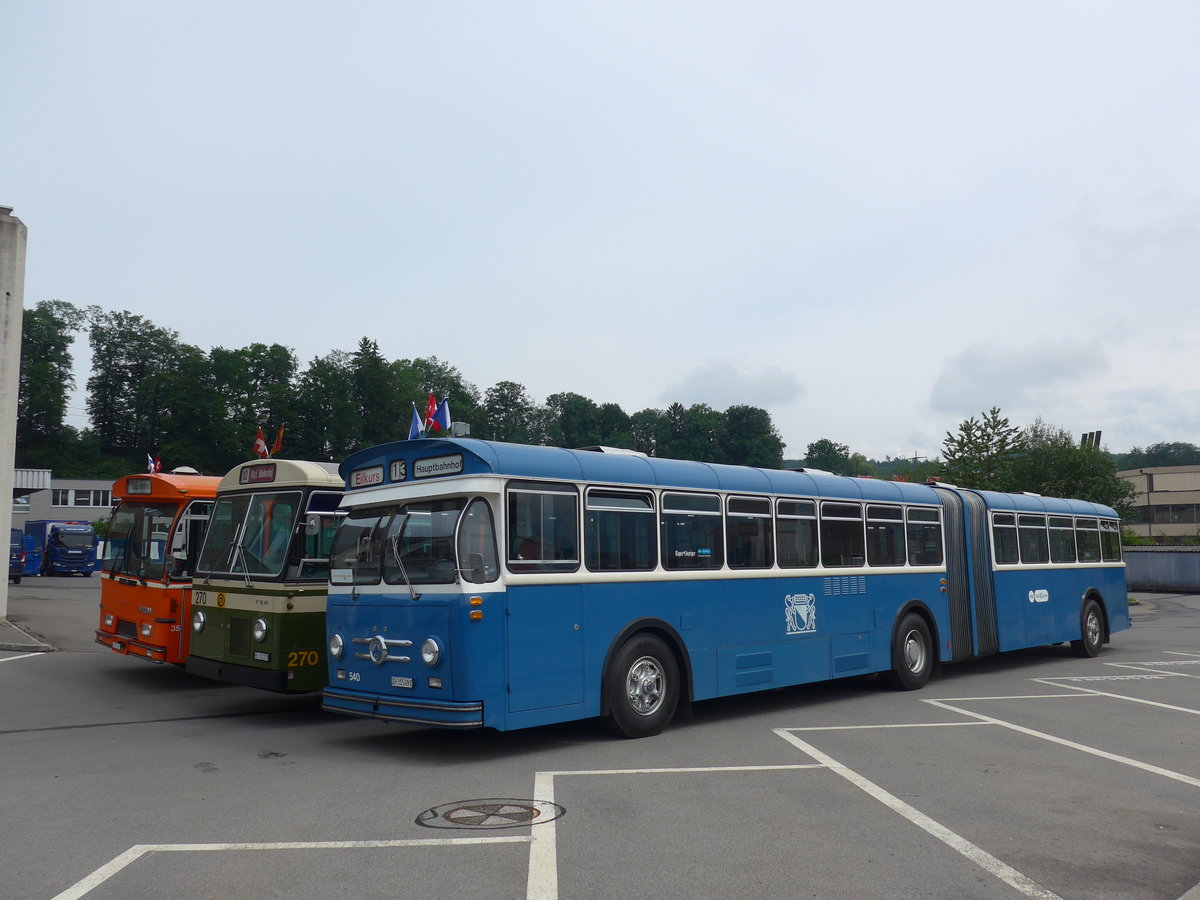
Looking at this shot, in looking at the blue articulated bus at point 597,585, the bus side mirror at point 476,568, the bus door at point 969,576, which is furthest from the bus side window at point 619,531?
the bus door at point 969,576

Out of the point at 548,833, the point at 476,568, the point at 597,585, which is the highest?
the point at 476,568

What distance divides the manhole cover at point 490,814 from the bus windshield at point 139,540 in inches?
314

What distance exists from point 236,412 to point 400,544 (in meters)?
83.5

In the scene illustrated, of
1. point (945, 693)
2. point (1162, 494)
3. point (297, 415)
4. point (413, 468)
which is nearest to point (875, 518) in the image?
point (945, 693)

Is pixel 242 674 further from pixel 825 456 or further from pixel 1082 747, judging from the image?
pixel 825 456

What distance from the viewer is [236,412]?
3423 inches

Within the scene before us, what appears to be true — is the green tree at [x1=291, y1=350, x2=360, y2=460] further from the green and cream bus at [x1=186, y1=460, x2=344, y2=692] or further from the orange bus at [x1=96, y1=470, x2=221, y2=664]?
the green and cream bus at [x1=186, y1=460, x2=344, y2=692]

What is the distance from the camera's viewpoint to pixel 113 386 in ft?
325

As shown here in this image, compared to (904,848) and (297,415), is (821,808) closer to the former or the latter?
(904,848)

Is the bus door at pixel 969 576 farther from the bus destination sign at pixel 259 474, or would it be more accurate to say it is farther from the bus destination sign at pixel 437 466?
the bus destination sign at pixel 259 474

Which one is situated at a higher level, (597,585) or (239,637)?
(597,585)

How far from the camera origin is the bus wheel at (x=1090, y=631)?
18.6m

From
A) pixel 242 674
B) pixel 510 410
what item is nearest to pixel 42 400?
pixel 510 410

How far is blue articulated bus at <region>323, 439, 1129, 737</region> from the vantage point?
8852 millimetres
